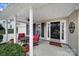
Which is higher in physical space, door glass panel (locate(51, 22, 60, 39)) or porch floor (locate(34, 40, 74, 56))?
door glass panel (locate(51, 22, 60, 39))

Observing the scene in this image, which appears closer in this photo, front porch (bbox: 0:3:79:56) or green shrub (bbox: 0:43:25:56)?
green shrub (bbox: 0:43:25:56)

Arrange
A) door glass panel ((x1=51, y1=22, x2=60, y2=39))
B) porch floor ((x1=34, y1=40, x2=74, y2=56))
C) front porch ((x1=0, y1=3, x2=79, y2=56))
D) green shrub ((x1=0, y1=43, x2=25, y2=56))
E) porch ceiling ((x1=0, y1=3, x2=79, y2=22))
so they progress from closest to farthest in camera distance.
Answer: green shrub ((x1=0, y1=43, x2=25, y2=56)) < porch ceiling ((x1=0, y1=3, x2=79, y2=22)) < porch floor ((x1=34, y1=40, x2=74, y2=56)) < front porch ((x1=0, y1=3, x2=79, y2=56)) < door glass panel ((x1=51, y1=22, x2=60, y2=39))

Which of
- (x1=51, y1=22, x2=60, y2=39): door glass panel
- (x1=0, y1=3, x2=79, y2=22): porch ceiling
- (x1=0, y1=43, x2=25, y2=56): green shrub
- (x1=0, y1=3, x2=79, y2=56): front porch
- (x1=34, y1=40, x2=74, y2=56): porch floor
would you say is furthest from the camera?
(x1=51, y1=22, x2=60, y2=39): door glass panel

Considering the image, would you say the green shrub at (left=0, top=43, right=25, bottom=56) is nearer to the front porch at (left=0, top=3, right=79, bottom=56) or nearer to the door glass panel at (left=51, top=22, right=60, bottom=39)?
the front porch at (left=0, top=3, right=79, bottom=56)

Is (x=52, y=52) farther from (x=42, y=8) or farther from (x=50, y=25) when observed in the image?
(x=50, y=25)

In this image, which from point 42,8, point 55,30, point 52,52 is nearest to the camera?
point 52,52

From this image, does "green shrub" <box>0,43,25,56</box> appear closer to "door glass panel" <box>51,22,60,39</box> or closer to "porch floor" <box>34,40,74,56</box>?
"porch floor" <box>34,40,74,56</box>

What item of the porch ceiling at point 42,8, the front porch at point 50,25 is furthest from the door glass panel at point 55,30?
the porch ceiling at point 42,8

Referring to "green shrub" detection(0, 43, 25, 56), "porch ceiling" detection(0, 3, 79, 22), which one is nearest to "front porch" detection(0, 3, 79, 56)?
"porch ceiling" detection(0, 3, 79, 22)

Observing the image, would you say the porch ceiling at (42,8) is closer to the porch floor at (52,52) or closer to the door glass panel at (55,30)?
the porch floor at (52,52)

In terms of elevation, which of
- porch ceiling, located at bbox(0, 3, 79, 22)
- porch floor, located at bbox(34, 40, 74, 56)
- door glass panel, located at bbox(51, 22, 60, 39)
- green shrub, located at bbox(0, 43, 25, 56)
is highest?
porch ceiling, located at bbox(0, 3, 79, 22)

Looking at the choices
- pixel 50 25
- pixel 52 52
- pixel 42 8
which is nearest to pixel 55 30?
pixel 50 25

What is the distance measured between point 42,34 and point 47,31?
1816 millimetres

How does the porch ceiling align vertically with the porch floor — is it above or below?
above
